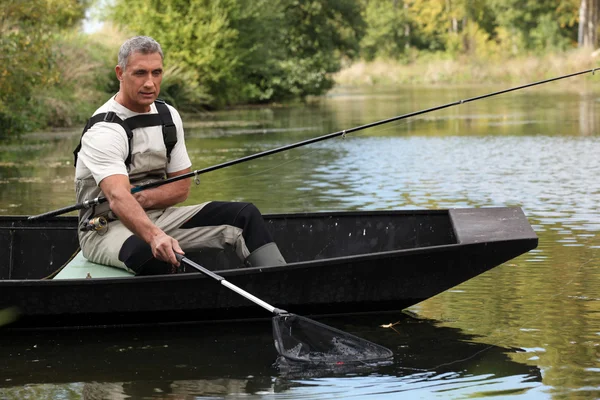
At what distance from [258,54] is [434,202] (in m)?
29.5

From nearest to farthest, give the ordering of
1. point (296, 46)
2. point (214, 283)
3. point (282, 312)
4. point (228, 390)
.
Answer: point (228, 390) < point (282, 312) < point (214, 283) < point (296, 46)

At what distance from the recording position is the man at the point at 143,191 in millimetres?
6680

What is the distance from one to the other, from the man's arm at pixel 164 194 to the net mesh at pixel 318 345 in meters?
1.14

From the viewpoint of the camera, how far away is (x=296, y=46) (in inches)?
1987

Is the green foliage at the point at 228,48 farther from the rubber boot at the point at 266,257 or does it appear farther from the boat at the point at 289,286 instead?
the rubber boot at the point at 266,257

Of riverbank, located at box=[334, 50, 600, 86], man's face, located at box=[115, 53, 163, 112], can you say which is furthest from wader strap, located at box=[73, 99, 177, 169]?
riverbank, located at box=[334, 50, 600, 86]

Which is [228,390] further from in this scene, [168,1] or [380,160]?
[168,1]

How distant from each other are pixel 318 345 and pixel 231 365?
456 mm

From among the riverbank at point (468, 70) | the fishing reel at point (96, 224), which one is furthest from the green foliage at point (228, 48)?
the fishing reel at point (96, 224)

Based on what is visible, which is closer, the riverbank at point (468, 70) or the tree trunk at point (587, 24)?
the riverbank at point (468, 70)

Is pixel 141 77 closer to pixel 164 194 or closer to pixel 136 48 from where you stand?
pixel 136 48

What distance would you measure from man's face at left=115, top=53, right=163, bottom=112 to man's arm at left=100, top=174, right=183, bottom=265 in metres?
0.46

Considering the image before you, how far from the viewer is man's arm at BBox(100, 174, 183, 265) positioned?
21.3 feet

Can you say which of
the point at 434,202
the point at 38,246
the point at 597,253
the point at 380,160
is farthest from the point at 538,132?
the point at 38,246
